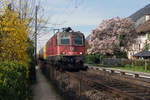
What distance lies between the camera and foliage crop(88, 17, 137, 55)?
1233 inches

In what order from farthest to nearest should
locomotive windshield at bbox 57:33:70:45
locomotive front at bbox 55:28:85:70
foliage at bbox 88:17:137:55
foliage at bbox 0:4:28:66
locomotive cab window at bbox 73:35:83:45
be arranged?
foliage at bbox 88:17:137:55 < locomotive cab window at bbox 73:35:83:45 < locomotive windshield at bbox 57:33:70:45 < locomotive front at bbox 55:28:85:70 < foliage at bbox 0:4:28:66

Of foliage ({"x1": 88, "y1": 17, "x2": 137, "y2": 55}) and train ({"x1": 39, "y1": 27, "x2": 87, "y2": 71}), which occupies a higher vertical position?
foliage ({"x1": 88, "y1": 17, "x2": 137, "y2": 55})

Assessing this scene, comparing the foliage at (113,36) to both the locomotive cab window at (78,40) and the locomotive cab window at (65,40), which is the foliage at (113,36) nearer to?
the locomotive cab window at (78,40)

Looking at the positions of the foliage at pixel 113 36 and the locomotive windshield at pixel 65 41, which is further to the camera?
the foliage at pixel 113 36

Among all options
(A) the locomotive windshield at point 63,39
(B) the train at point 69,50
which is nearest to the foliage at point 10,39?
(B) the train at point 69,50

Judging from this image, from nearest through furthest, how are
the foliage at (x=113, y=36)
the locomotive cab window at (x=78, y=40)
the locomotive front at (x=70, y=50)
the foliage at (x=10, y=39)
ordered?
the foliage at (x=10, y=39), the locomotive front at (x=70, y=50), the locomotive cab window at (x=78, y=40), the foliage at (x=113, y=36)

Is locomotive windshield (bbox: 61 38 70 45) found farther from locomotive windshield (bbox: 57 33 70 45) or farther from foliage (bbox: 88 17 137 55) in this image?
foliage (bbox: 88 17 137 55)

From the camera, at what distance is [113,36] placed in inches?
1258

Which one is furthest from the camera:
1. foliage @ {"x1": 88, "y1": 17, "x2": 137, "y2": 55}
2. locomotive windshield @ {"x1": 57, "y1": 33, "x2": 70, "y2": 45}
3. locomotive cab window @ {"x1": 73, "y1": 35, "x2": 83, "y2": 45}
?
foliage @ {"x1": 88, "y1": 17, "x2": 137, "y2": 55}

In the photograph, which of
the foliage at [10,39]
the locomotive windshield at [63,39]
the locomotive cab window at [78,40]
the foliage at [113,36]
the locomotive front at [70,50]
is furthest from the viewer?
the foliage at [113,36]

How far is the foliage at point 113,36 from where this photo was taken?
103 feet

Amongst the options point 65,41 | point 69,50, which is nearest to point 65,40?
point 65,41

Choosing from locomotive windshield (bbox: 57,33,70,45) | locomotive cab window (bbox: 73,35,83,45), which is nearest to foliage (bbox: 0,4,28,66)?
locomotive windshield (bbox: 57,33,70,45)

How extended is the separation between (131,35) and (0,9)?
28.9 m
